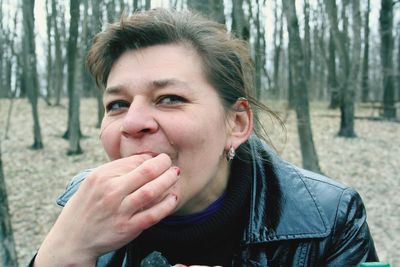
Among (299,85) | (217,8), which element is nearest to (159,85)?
(217,8)

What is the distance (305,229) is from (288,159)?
968cm

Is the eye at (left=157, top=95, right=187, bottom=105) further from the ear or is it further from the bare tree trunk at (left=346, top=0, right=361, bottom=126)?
the bare tree trunk at (left=346, top=0, right=361, bottom=126)

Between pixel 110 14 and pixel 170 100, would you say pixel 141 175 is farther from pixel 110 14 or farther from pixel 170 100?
pixel 110 14

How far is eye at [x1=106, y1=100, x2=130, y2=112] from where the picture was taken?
6.33 feet

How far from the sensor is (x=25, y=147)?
14.1m

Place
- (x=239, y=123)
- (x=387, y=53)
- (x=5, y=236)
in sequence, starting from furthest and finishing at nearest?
(x=387, y=53)
(x=5, y=236)
(x=239, y=123)

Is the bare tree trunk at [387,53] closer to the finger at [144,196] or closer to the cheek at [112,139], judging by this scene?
the cheek at [112,139]

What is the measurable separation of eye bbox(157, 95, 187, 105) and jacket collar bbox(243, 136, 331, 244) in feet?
2.16

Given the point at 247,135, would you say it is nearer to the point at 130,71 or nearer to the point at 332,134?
the point at 130,71

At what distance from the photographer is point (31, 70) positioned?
14.0 meters

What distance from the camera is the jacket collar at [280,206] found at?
1.96 metres

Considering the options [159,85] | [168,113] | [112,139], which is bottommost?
[112,139]

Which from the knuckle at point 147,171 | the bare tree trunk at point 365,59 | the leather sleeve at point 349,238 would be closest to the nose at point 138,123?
the knuckle at point 147,171

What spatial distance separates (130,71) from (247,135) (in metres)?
0.73
